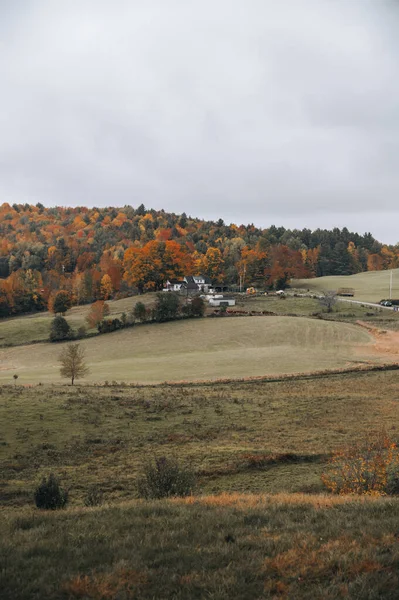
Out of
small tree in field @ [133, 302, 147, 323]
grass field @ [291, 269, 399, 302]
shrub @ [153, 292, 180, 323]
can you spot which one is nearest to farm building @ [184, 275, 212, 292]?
grass field @ [291, 269, 399, 302]

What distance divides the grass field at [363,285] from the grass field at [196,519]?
358 feet

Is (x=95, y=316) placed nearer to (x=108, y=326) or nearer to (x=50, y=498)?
(x=108, y=326)

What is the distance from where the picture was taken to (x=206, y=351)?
2785 inches

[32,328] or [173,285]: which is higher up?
[173,285]

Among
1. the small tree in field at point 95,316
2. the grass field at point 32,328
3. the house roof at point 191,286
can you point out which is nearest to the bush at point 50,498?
the grass field at point 32,328

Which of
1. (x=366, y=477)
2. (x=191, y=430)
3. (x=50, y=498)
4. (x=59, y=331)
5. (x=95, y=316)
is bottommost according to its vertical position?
(x=191, y=430)

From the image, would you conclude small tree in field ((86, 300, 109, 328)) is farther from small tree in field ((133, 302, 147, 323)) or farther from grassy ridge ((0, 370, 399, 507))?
grassy ridge ((0, 370, 399, 507))

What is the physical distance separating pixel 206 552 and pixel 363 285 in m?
159

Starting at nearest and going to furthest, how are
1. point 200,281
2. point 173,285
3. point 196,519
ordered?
point 196,519
point 173,285
point 200,281

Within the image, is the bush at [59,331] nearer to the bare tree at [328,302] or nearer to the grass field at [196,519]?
the grass field at [196,519]

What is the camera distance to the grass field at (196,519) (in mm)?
8594

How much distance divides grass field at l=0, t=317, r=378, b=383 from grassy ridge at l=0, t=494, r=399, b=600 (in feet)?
127

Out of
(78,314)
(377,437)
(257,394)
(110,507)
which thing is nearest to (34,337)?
(78,314)

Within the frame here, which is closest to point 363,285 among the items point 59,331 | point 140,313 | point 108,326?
point 140,313
